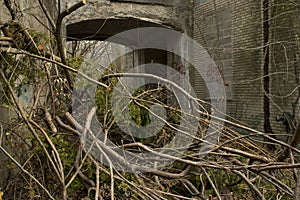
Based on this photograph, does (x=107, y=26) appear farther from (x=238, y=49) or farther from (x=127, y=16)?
(x=238, y=49)

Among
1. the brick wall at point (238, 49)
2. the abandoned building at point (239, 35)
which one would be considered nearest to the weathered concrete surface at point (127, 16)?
the abandoned building at point (239, 35)

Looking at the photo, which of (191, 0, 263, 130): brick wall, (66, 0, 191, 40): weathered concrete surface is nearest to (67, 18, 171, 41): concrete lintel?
(66, 0, 191, 40): weathered concrete surface

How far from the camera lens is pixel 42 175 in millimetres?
2980

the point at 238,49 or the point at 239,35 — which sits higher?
the point at 239,35

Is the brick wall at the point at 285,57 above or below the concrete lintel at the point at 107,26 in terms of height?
below

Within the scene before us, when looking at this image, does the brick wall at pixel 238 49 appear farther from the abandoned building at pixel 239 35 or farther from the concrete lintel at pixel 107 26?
the concrete lintel at pixel 107 26

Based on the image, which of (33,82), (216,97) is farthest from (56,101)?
(216,97)

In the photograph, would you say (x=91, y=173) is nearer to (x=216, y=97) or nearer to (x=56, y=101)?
(x=56, y=101)

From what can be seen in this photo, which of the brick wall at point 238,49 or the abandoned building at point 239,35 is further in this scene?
the brick wall at point 238,49

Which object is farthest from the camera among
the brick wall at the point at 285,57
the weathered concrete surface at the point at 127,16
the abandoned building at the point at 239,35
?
the abandoned building at the point at 239,35

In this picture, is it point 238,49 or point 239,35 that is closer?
point 238,49

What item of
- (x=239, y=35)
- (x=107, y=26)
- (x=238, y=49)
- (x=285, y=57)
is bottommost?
(x=285, y=57)

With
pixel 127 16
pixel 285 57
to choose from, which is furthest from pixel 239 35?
pixel 127 16

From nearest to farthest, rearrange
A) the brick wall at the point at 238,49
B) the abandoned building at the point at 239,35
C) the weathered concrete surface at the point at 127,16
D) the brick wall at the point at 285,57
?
the weathered concrete surface at the point at 127,16
the brick wall at the point at 285,57
the abandoned building at the point at 239,35
the brick wall at the point at 238,49
